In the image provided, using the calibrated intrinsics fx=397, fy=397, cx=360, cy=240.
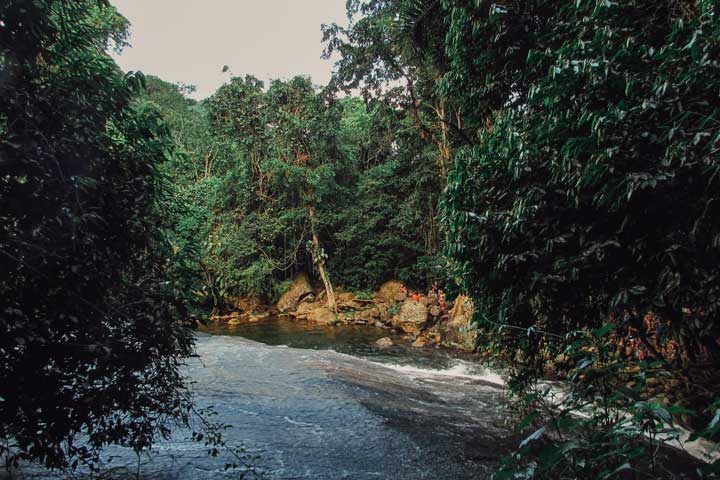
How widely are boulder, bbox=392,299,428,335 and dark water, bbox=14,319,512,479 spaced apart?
11.4ft

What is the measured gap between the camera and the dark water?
3816mm

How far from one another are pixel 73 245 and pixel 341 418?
3961mm

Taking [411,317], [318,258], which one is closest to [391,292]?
[411,317]

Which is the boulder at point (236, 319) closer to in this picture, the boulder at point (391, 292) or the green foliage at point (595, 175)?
the boulder at point (391, 292)

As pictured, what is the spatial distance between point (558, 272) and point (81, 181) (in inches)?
135

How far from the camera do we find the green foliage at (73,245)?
6.67ft

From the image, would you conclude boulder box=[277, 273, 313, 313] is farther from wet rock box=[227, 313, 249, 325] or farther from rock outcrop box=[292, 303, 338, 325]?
wet rock box=[227, 313, 249, 325]

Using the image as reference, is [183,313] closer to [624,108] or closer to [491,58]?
[624,108]

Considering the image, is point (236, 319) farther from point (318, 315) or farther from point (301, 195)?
point (301, 195)

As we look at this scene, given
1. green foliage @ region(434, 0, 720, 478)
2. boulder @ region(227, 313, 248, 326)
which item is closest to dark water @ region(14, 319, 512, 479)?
green foliage @ region(434, 0, 720, 478)

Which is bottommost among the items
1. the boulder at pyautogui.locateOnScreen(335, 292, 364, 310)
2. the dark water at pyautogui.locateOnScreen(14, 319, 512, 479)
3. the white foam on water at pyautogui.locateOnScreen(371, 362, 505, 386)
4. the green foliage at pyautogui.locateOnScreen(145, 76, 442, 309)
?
the white foam on water at pyautogui.locateOnScreen(371, 362, 505, 386)

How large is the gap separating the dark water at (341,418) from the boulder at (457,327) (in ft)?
3.50

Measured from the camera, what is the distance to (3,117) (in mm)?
2168

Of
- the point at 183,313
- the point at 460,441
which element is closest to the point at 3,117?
the point at 183,313
